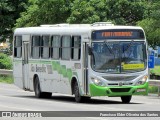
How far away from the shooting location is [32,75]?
30984 millimetres

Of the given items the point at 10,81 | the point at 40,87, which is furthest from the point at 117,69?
the point at 10,81

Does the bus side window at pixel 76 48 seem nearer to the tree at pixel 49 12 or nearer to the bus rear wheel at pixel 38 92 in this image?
the bus rear wheel at pixel 38 92

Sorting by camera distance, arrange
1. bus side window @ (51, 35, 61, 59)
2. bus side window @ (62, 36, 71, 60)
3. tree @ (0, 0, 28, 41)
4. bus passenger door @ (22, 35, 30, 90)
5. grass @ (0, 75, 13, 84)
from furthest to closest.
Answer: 1. tree @ (0, 0, 28, 41)
2. grass @ (0, 75, 13, 84)
3. bus passenger door @ (22, 35, 30, 90)
4. bus side window @ (51, 35, 61, 59)
5. bus side window @ (62, 36, 71, 60)

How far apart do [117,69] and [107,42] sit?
99 cm

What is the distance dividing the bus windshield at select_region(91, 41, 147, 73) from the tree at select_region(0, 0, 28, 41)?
123ft

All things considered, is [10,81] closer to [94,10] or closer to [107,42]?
[94,10]

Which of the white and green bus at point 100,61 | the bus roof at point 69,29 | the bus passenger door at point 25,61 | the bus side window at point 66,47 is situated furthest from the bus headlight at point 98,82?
the bus passenger door at point 25,61

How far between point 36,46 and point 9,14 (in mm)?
34328

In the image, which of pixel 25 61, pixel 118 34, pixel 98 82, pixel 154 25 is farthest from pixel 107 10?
pixel 98 82

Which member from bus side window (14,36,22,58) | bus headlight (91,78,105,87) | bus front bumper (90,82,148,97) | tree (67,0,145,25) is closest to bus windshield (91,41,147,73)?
bus headlight (91,78,105,87)

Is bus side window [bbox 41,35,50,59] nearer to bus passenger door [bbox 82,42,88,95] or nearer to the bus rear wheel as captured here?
the bus rear wheel

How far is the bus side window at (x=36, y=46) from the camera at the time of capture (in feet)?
99.5

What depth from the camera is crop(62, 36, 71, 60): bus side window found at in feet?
90.8

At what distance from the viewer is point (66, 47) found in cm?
2788
